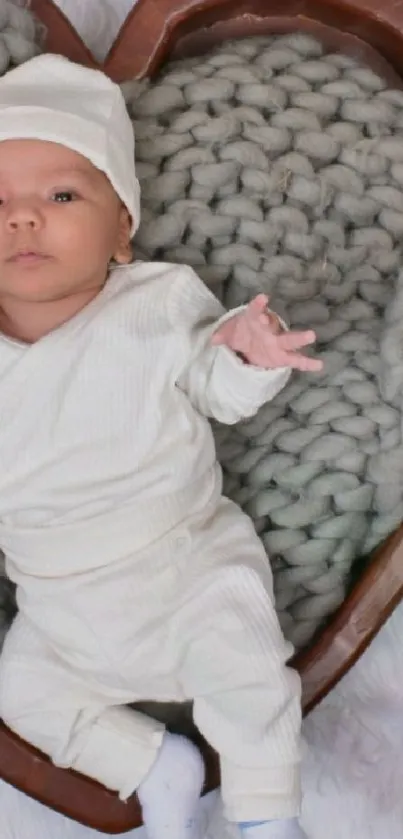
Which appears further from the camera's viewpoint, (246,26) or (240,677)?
(246,26)

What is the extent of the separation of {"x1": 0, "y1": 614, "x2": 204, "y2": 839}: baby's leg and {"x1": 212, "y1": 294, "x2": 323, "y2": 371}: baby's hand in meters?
0.27

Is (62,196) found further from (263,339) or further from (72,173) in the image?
(263,339)

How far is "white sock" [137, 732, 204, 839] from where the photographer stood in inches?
27.9

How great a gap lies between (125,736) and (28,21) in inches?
20.8

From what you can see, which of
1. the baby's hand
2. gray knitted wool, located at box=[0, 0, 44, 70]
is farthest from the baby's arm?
gray knitted wool, located at box=[0, 0, 44, 70]

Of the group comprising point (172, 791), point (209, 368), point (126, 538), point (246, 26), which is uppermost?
point (246, 26)

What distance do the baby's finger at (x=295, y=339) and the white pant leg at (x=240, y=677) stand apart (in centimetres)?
18

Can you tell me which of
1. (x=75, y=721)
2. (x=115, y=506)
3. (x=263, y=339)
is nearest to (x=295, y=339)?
(x=263, y=339)

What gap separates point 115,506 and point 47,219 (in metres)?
0.20

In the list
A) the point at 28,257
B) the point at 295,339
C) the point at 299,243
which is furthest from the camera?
the point at 299,243

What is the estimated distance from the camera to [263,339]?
1.95ft

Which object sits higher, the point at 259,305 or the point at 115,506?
the point at 259,305

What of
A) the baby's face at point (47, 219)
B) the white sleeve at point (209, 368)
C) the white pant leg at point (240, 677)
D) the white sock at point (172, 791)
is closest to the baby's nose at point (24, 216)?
the baby's face at point (47, 219)

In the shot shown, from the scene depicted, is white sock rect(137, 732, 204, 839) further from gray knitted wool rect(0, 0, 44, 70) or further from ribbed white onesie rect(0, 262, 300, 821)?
→ gray knitted wool rect(0, 0, 44, 70)
